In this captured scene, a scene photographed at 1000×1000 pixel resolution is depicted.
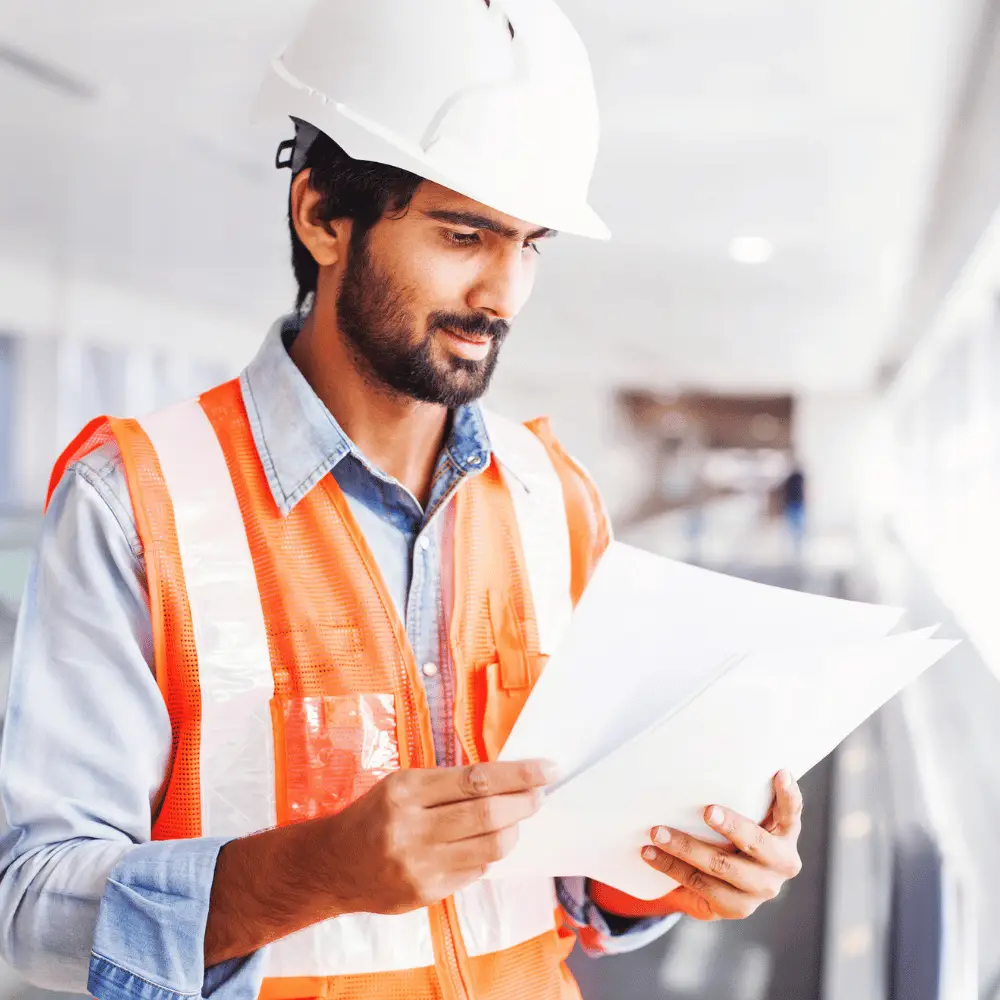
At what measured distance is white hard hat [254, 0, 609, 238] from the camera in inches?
49.1

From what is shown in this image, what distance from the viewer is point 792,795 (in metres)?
1.06

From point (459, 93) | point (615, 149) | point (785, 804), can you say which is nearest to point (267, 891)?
point (785, 804)

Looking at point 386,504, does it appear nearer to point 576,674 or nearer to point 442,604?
point 442,604

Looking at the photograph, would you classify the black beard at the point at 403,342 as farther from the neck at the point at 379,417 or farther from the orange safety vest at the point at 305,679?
the orange safety vest at the point at 305,679

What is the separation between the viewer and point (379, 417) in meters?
1.34

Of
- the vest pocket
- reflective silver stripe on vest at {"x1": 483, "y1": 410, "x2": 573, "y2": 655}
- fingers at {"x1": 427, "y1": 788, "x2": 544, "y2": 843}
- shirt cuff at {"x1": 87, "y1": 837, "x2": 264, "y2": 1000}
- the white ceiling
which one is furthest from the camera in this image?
the white ceiling

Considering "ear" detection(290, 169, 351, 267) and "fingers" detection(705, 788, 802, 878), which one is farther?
"ear" detection(290, 169, 351, 267)

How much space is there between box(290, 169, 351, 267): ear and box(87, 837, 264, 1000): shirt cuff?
0.72 meters

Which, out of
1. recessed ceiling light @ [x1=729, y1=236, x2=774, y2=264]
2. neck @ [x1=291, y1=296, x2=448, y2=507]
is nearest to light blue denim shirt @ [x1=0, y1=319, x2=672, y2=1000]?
neck @ [x1=291, y1=296, x2=448, y2=507]

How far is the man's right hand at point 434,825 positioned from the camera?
87 centimetres

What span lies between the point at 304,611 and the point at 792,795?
1.66ft

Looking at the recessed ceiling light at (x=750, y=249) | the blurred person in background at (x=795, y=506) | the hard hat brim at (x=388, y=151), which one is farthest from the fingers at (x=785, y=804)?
the blurred person in background at (x=795, y=506)

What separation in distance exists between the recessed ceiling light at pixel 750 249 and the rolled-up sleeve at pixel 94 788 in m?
8.30

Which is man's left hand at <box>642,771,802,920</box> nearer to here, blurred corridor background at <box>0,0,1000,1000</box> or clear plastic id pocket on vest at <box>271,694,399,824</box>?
clear plastic id pocket on vest at <box>271,694,399,824</box>
